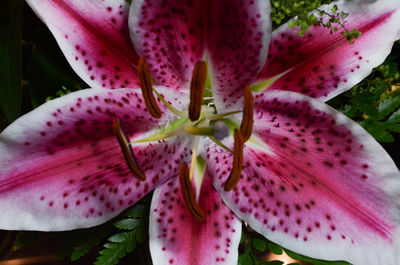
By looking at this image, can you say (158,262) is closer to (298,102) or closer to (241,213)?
(241,213)

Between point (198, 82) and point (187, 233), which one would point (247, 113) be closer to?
point (198, 82)

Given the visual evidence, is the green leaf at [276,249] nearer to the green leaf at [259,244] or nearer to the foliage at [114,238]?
the green leaf at [259,244]

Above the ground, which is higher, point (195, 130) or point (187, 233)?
point (195, 130)

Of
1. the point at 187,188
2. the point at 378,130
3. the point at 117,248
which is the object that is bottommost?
the point at 117,248

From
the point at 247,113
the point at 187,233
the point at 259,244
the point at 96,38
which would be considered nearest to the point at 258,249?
the point at 259,244

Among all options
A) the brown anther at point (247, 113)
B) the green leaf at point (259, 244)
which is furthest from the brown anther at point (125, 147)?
the green leaf at point (259, 244)

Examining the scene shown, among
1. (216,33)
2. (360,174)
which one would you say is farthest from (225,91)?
(360,174)

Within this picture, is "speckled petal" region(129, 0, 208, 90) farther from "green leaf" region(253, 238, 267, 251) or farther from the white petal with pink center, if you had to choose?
"green leaf" region(253, 238, 267, 251)
